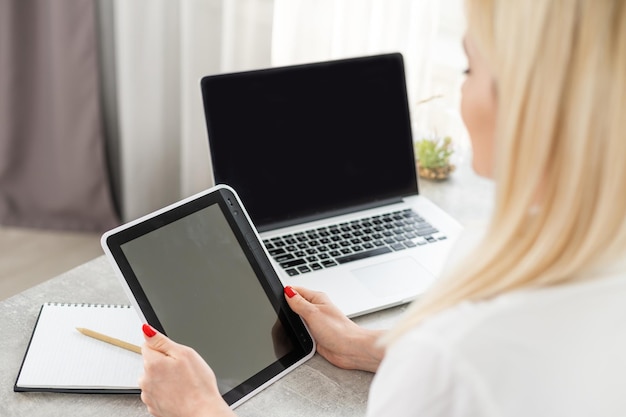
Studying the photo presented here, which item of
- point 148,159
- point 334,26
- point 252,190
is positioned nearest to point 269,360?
point 252,190

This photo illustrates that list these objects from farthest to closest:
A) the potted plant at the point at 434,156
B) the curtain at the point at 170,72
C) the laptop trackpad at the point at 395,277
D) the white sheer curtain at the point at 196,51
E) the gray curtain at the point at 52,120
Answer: the gray curtain at the point at 52,120, the curtain at the point at 170,72, the white sheer curtain at the point at 196,51, the potted plant at the point at 434,156, the laptop trackpad at the point at 395,277

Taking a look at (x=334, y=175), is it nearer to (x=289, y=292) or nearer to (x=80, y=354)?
(x=289, y=292)

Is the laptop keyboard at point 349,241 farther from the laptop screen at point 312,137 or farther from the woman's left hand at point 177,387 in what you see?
the woman's left hand at point 177,387

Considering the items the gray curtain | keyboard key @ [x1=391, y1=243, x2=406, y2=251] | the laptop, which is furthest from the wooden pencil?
the gray curtain

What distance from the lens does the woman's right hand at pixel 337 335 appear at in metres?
1.00

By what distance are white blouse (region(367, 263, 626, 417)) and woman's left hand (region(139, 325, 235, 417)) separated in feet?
0.95

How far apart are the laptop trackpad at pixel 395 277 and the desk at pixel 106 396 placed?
34 millimetres

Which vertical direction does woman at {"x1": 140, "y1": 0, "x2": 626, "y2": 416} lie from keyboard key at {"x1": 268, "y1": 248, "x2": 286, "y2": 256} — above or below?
above

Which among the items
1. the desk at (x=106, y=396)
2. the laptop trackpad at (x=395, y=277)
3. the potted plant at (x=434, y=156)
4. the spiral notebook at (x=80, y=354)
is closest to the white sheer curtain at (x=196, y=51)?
the potted plant at (x=434, y=156)

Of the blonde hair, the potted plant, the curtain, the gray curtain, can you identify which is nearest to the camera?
the blonde hair

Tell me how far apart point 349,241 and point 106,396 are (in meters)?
0.49

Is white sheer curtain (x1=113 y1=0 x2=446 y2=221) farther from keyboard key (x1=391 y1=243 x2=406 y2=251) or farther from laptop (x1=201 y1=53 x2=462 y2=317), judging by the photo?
keyboard key (x1=391 y1=243 x2=406 y2=251)

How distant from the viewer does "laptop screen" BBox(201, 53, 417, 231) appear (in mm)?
1236

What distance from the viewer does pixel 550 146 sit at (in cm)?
63
